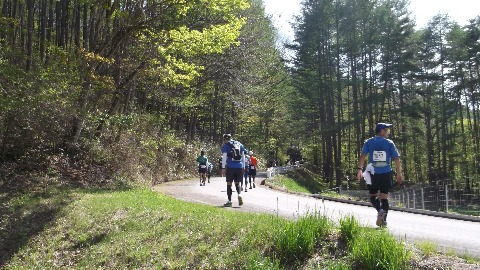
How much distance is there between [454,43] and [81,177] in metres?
38.7

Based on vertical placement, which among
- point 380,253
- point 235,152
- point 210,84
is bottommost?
point 380,253

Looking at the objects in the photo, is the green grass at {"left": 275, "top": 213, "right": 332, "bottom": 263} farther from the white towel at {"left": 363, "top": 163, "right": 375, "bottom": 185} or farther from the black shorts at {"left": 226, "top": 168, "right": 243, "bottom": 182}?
the black shorts at {"left": 226, "top": 168, "right": 243, "bottom": 182}

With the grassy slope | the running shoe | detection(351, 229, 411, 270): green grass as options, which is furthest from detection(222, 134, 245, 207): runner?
detection(351, 229, 411, 270): green grass

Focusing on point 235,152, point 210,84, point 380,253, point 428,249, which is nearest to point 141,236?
point 235,152

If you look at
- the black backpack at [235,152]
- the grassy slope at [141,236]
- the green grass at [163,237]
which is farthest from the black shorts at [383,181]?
the black backpack at [235,152]

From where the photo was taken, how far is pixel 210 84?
33219 mm

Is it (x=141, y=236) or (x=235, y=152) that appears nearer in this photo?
(x=141, y=236)

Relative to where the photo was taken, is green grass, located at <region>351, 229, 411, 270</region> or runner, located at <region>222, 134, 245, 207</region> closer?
green grass, located at <region>351, 229, 411, 270</region>

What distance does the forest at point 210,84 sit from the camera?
15.0m

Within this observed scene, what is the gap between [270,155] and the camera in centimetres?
5869

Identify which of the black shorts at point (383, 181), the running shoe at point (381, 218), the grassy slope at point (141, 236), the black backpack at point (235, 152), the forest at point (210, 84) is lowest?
the grassy slope at point (141, 236)

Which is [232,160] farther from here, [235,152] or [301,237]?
[301,237]

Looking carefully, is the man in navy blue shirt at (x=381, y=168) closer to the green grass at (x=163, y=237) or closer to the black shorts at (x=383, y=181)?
the black shorts at (x=383, y=181)

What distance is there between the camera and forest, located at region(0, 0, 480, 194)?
49.2 feet
